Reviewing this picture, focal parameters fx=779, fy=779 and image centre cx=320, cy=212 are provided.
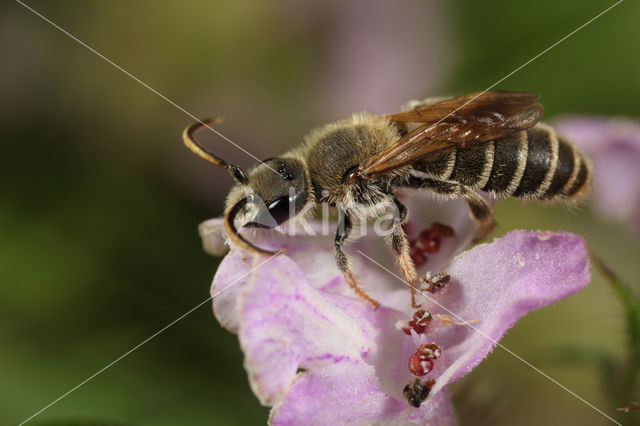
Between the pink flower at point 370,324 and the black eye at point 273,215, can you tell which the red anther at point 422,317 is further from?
Result: the black eye at point 273,215

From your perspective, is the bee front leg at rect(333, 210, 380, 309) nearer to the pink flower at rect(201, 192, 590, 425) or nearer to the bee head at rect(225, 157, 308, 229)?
the pink flower at rect(201, 192, 590, 425)

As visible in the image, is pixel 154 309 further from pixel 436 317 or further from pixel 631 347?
pixel 631 347

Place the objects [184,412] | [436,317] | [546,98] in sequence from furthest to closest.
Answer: [546,98]
[184,412]
[436,317]

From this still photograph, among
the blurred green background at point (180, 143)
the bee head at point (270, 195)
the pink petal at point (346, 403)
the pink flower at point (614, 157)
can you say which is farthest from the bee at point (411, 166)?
the blurred green background at point (180, 143)

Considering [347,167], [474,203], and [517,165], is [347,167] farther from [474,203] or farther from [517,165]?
[517,165]

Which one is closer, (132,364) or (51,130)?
(132,364)

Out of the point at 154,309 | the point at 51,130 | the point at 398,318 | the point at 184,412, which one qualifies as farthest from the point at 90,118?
the point at 398,318
